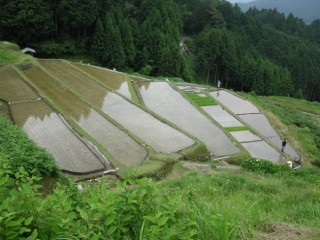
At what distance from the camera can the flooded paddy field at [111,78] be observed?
22877 millimetres

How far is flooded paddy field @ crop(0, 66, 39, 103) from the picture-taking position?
1769cm

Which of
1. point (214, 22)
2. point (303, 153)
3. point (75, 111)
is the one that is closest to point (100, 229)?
point (75, 111)

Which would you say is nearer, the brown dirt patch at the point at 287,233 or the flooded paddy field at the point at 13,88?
the brown dirt patch at the point at 287,233

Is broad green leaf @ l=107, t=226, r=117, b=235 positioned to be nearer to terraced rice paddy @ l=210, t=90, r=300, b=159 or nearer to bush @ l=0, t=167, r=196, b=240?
bush @ l=0, t=167, r=196, b=240

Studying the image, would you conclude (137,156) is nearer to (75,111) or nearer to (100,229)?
(75,111)

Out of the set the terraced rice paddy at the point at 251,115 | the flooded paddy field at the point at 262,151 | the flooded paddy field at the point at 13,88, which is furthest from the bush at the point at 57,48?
the flooded paddy field at the point at 262,151

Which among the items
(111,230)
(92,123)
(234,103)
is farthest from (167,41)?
(111,230)

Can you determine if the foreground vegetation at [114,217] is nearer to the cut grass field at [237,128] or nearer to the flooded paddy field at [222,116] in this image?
the cut grass field at [237,128]

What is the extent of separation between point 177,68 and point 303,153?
2412 centimetres

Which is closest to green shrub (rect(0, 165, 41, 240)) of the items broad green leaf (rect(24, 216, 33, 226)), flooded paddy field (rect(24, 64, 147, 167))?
broad green leaf (rect(24, 216, 33, 226))

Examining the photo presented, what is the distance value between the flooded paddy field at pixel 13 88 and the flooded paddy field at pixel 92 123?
2.43 ft

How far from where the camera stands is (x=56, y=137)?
13758mm

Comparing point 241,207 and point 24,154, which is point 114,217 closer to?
point 241,207

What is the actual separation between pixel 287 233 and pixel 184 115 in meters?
16.3
